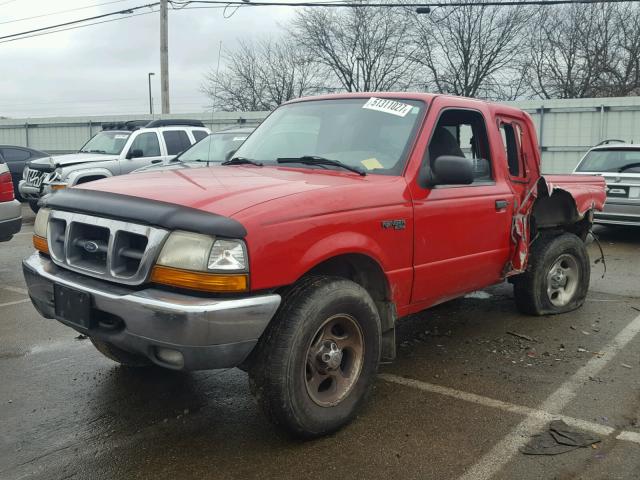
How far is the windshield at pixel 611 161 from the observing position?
989cm

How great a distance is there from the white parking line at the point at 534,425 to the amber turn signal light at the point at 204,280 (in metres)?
1.45

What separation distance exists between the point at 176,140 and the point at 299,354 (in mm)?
11077

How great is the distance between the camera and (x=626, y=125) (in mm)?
16547

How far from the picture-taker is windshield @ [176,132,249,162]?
33.5 ft

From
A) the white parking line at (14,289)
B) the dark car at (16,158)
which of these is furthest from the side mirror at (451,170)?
the dark car at (16,158)

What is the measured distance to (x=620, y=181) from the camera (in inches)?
385

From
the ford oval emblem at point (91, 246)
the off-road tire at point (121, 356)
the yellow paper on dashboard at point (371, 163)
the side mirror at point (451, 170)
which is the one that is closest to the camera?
the ford oval emblem at point (91, 246)

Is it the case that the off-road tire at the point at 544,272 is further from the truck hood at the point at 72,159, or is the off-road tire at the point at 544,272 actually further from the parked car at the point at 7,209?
the truck hood at the point at 72,159

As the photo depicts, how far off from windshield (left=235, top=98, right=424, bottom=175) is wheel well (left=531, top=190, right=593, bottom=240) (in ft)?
6.48

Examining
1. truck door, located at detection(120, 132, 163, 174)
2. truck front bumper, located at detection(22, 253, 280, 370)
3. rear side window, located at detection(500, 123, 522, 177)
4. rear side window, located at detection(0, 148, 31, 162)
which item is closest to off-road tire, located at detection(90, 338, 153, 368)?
truck front bumper, located at detection(22, 253, 280, 370)

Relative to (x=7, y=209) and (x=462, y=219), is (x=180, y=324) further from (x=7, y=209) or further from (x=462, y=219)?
(x=7, y=209)

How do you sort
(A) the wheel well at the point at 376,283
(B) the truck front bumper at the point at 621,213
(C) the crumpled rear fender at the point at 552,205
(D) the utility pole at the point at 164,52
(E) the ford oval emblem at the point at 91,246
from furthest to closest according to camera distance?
(D) the utility pole at the point at 164,52 → (B) the truck front bumper at the point at 621,213 → (C) the crumpled rear fender at the point at 552,205 → (A) the wheel well at the point at 376,283 → (E) the ford oval emblem at the point at 91,246

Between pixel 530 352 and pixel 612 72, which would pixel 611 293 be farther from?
pixel 612 72

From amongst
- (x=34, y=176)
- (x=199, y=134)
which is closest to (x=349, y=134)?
(x=199, y=134)
